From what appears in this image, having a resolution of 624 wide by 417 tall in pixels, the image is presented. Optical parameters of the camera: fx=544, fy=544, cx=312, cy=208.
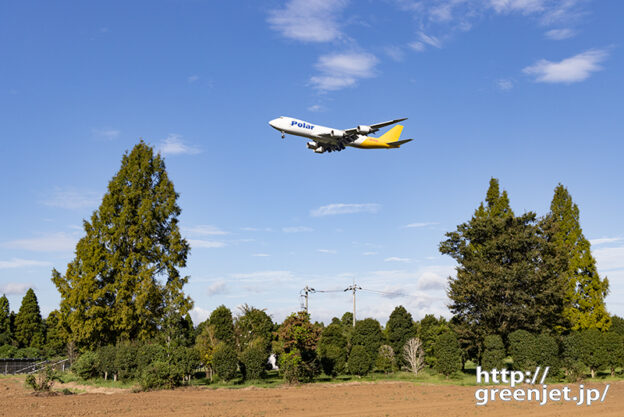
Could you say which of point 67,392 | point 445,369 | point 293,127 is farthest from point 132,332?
point 445,369

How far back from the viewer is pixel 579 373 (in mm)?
34594

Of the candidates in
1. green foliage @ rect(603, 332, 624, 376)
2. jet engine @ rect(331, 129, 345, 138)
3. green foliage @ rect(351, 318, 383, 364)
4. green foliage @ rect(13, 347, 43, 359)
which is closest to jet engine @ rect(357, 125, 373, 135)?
jet engine @ rect(331, 129, 345, 138)

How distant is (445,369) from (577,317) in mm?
14439

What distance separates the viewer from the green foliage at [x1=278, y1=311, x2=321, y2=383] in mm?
32344

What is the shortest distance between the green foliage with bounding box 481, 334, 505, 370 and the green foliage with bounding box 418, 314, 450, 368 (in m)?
11.1

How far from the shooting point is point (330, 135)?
31.7 metres

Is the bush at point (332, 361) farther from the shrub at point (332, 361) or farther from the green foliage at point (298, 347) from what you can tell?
the green foliage at point (298, 347)

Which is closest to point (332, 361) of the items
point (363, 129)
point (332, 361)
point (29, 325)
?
point (332, 361)

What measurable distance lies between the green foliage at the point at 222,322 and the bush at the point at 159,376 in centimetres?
1640

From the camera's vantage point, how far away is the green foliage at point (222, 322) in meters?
47.5

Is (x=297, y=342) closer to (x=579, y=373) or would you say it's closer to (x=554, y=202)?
(x=579, y=373)

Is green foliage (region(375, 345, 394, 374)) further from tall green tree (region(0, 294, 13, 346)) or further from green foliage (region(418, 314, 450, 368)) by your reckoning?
tall green tree (region(0, 294, 13, 346))

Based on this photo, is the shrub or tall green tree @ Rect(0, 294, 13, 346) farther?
tall green tree @ Rect(0, 294, 13, 346)

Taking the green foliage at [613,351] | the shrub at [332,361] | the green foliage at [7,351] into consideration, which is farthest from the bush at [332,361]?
the green foliage at [7,351]
